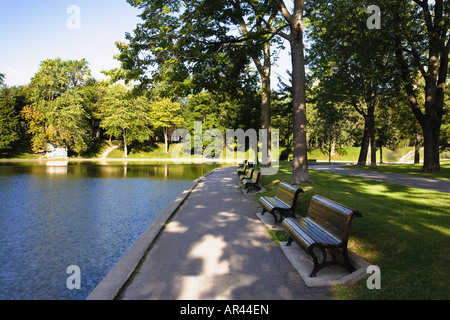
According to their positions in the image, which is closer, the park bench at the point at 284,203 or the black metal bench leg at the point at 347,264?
the black metal bench leg at the point at 347,264

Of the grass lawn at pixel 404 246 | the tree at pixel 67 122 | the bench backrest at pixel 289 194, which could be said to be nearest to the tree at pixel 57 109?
the tree at pixel 67 122

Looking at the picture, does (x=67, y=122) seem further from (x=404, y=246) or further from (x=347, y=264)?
(x=404, y=246)

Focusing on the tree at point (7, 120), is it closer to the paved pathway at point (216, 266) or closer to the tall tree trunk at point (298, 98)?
the tall tree trunk at point (298, 98)

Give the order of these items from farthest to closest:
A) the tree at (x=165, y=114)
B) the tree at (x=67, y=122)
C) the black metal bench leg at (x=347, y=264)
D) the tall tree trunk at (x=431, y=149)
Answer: the tree at (x=165, y=114) < the tree at (x=67, y=122) < the tall tree trunk at (x=431, y=149) < the black metal bench leg at (x=347, y=264)

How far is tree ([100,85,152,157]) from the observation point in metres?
53.5

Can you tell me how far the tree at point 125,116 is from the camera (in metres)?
53.5

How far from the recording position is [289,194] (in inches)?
289

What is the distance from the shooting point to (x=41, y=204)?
11234 millimetres

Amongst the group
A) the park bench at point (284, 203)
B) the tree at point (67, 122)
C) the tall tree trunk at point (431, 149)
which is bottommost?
the park bench at point (284, 203)

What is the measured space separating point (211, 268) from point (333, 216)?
2.08 meters

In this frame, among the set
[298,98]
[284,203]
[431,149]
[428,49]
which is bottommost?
[284,203]

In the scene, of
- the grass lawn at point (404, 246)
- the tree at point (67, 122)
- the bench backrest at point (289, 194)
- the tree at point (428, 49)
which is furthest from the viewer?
the tree at point (67, 122)

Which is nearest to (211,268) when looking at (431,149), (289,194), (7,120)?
(289,194)
